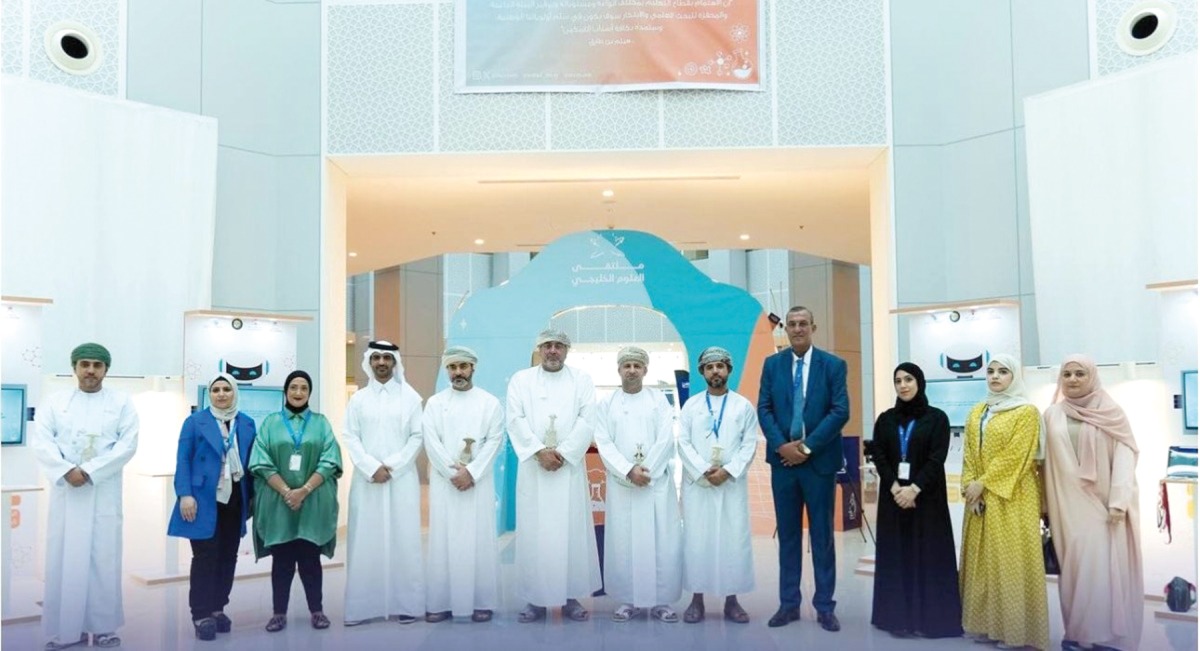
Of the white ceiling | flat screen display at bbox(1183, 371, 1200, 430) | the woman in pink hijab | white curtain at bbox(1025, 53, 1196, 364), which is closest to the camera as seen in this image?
the woman in pink hijab

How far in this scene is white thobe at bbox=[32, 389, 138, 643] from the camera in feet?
15.3

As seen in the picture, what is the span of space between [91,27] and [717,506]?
5710 millimetres

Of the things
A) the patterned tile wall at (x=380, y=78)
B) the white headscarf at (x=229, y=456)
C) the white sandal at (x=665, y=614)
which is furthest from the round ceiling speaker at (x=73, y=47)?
the white sandal at (x=665, y=614)

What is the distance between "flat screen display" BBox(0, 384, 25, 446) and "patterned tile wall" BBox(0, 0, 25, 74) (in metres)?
2.78

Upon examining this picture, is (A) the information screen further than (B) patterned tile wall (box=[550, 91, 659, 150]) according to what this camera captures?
No

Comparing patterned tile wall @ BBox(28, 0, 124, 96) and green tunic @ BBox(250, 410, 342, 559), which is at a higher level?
patterned tile wall @ BBox(28, 0, 124, 96)

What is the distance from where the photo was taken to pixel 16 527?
5227mm

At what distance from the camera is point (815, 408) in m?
5.11

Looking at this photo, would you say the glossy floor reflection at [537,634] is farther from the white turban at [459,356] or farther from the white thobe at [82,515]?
the white turban at [459,356]

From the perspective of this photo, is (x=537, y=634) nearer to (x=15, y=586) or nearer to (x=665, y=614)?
(x=665, y=614)

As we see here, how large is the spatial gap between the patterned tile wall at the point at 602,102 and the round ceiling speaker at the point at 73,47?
1.68 metres

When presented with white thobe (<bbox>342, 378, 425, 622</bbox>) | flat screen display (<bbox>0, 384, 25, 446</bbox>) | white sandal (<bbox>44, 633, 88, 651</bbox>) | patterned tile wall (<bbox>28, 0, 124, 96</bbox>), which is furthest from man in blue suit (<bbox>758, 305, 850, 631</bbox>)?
patterned tile wall (<bbox>28, 0, 124, 96</bbox>)

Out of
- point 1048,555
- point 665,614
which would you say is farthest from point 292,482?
point 1048,555

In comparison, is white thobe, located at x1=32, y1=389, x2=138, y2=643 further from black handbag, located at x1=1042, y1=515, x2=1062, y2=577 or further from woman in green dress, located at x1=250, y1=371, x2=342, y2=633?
black handbag, located at x1=1042, y1=515, x2=1062, y2=577
